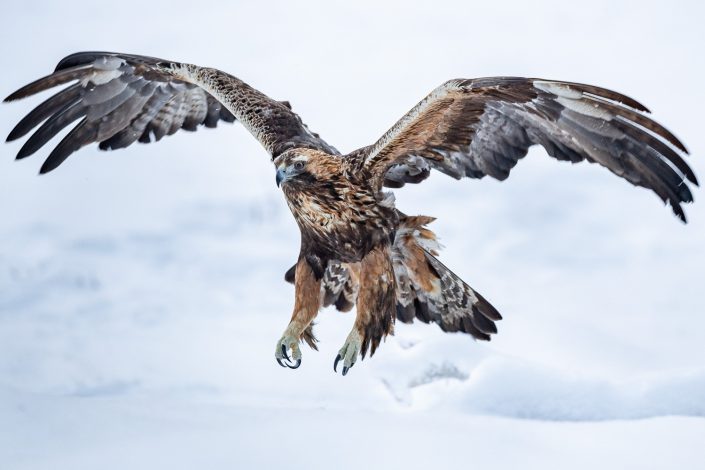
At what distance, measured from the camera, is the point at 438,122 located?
6.48 metres

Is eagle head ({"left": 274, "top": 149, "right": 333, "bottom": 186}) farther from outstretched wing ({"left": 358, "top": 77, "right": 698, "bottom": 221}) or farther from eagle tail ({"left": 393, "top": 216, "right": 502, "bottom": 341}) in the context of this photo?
eagle tail ({"left": 393, "top": 216, "right": 502, "bottom": 341})

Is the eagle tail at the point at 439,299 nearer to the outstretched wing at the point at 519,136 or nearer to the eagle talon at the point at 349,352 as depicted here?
the outstretched wing at the point at 519,136

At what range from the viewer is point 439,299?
24.0 feet

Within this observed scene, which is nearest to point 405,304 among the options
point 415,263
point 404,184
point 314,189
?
point 415,263

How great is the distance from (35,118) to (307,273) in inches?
89.7

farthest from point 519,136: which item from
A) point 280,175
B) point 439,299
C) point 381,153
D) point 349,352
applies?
point 349,352

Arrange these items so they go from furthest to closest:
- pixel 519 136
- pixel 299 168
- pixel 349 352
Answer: pixel 519 136
pixel 299 168
pixel 349 352

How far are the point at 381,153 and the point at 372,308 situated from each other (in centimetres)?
97

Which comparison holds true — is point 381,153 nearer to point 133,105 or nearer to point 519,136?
point 519,136

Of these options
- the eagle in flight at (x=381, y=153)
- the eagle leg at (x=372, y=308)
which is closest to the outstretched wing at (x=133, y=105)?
the eagle in flight at (x=381, y=153)

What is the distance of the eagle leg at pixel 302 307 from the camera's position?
6477mm

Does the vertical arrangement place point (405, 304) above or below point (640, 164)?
below

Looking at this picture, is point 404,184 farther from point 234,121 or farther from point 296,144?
point 234,121

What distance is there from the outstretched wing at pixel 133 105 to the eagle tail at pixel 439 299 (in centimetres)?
107
